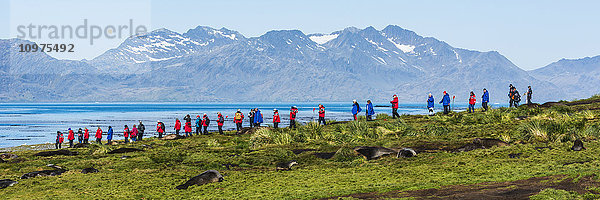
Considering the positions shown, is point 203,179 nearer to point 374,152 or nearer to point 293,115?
point 374,152

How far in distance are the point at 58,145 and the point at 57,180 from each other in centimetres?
3260

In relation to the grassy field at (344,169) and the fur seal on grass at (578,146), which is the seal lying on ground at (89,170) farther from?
the fur seal on grass at (578,146)

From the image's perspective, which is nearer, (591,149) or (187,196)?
(187,196)

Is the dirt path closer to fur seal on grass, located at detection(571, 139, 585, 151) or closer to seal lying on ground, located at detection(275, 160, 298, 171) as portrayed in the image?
fur seal on grass, located at detection(571, 139, 585, 151)

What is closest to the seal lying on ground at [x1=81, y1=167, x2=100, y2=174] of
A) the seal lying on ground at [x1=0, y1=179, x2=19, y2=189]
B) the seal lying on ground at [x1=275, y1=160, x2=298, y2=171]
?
the seal lying on ground at [x1=0, y1=179, x2=19, y2=189]

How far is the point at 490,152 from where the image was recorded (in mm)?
17125

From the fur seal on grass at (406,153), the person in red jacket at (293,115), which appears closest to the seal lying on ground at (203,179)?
the fur seal on grass at (406,153)

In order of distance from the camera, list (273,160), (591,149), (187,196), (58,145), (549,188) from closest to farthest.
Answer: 1. (549,188)
2. (187,196)
3. (591,149)
4. (273,160)
5. (58,145)

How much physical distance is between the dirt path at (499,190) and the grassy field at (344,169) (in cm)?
6

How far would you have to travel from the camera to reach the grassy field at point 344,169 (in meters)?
12.5

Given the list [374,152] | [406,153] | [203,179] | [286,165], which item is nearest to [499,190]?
[406,153]

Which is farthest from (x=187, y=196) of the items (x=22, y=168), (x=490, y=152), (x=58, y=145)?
(x=58, y=145)

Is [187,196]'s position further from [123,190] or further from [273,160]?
[273,160]

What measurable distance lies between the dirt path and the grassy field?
0.21ft
